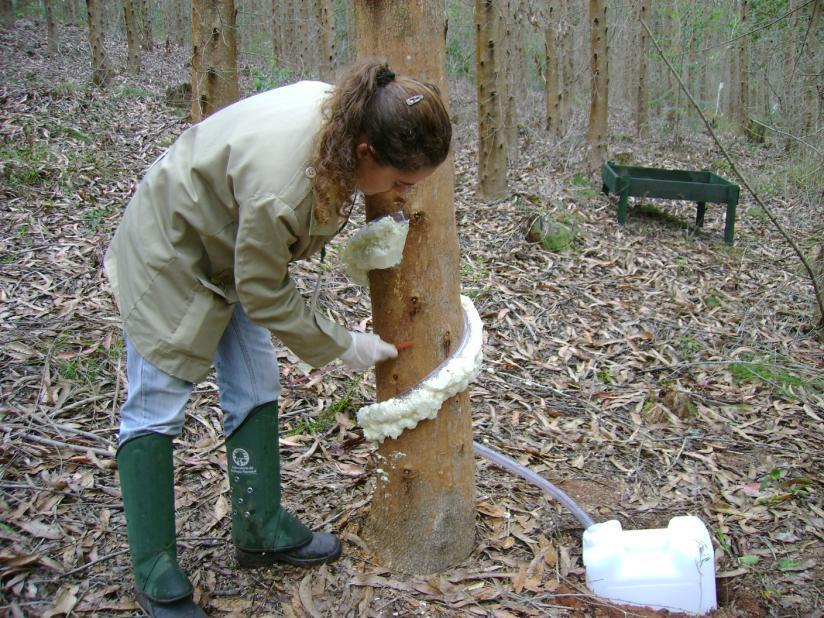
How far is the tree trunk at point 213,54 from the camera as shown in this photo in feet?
15.1

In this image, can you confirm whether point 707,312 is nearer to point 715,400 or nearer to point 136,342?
point 715,400

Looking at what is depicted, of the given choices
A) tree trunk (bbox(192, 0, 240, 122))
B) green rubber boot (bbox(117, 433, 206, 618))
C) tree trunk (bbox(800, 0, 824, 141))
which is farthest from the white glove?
tree trunk (bbox(800, 0, 824, 141))

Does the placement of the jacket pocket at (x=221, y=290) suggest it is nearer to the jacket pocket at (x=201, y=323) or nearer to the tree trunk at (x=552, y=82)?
the jacket pocket at (x=201, y=323)

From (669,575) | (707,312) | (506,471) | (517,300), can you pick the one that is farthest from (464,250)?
(669,575)

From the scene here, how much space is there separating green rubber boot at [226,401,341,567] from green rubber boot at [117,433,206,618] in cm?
25

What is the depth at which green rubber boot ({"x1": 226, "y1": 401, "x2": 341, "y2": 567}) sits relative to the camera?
211cm

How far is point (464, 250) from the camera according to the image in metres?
5.72

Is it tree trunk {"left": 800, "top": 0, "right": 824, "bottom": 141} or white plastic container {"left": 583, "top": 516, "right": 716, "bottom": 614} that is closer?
white plastic container {"left": 583, "top": 516, "right": 716, "bottom": 614}

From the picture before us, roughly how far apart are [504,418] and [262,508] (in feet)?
5.35

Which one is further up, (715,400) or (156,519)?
(156,519)

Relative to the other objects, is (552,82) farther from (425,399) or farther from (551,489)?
(425,399)

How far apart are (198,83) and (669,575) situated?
4.30 meters

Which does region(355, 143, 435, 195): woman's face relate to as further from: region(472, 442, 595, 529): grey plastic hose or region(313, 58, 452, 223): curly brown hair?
region(472, 442, 595, 529): grey plastic hose

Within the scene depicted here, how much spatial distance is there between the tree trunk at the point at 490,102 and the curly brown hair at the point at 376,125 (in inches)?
211
